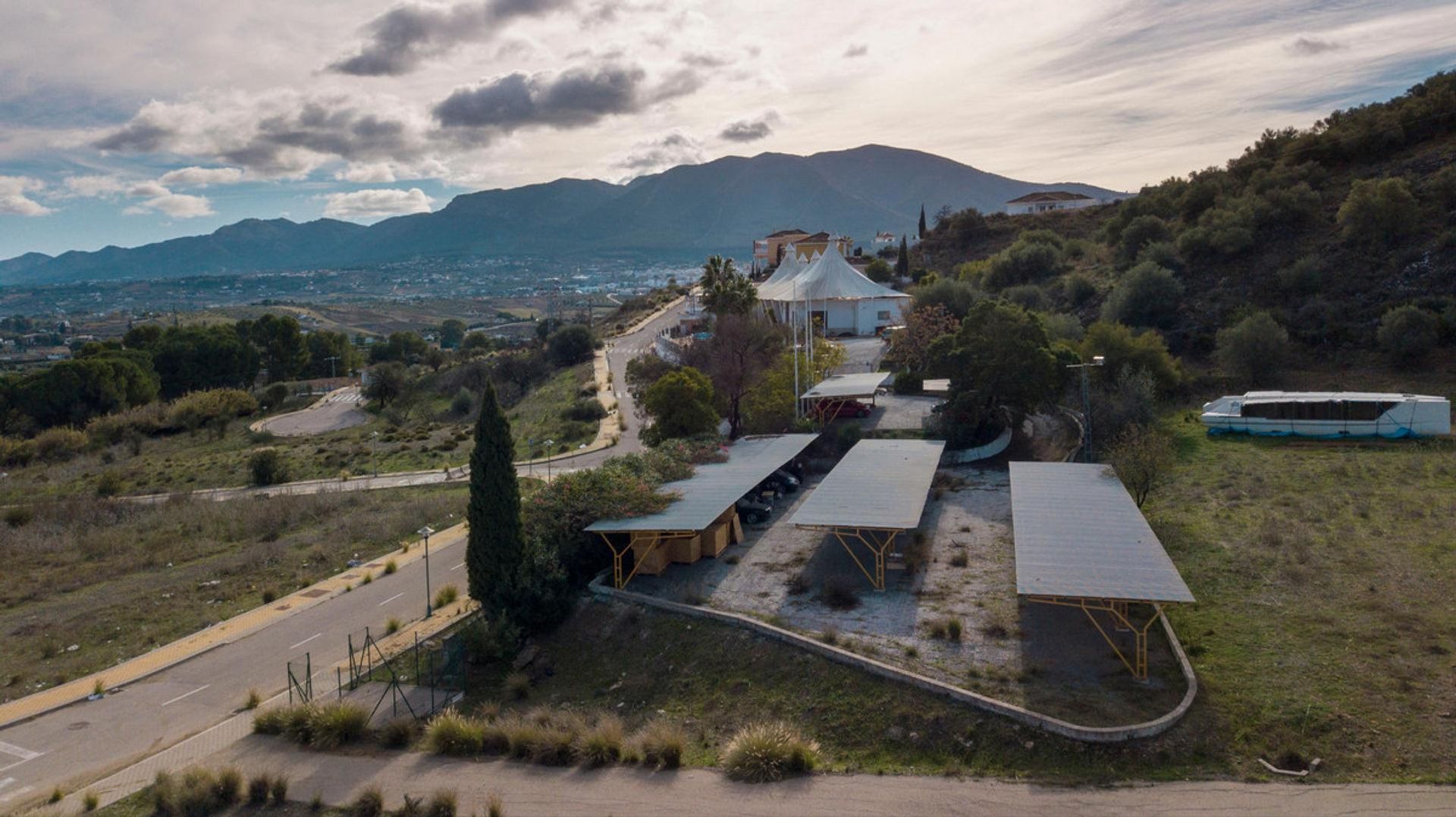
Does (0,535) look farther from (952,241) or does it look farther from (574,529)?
(952,241)

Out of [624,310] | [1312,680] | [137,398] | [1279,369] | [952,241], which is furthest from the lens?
[624,310]

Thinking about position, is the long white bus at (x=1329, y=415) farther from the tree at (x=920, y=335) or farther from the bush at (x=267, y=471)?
the bush at (x=267, y=471)

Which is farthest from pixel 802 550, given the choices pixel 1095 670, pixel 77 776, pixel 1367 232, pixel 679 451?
pixel 1367 232

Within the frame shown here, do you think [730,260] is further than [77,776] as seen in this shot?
Yes

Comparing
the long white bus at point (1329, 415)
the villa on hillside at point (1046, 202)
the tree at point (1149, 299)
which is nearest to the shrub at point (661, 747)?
the long white bus at point (1329, 415)

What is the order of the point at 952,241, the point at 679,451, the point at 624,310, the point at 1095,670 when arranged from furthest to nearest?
the point at 624,310, the point at 952,241, the point at 679,451, the point at 1095,670

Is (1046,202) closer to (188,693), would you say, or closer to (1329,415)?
(1329,415)

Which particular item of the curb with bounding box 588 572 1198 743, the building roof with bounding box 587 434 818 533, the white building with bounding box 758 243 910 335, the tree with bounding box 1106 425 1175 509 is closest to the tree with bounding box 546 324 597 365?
the white building with bounding box 758 243 910 335
